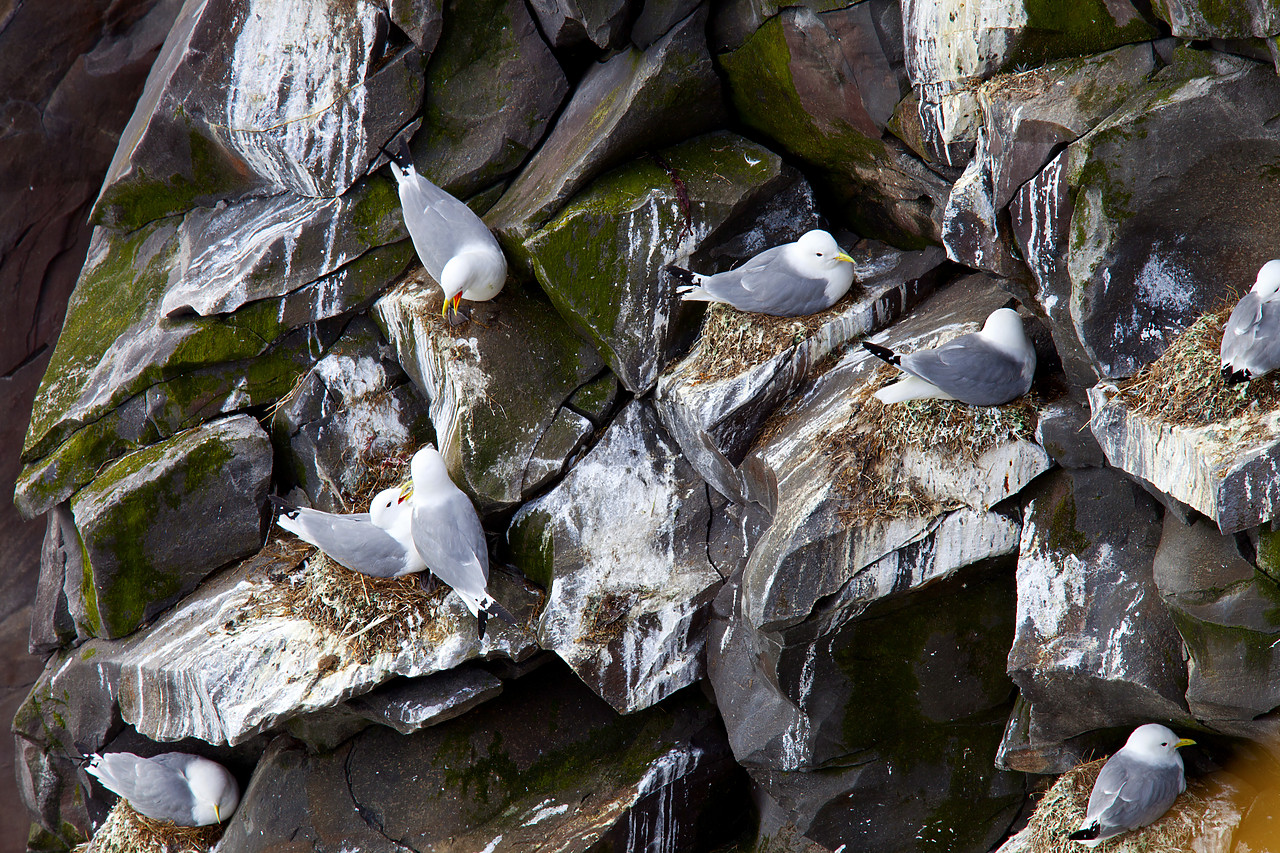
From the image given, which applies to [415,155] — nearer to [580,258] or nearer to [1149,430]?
[580,258]

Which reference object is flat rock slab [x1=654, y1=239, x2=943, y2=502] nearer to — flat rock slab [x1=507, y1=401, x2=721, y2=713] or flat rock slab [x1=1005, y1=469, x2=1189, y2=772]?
flat rock slab [x1=507, y1=401, x2=721, y2=713]

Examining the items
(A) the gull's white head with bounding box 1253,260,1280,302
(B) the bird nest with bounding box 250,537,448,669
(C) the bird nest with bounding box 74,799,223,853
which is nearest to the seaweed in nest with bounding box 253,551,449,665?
(B) the bird nest with bounding box 250,537,448,669

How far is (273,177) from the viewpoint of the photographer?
21.7ft

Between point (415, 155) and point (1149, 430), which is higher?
point (415, 155)

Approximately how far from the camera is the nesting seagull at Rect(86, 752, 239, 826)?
21.2 ft

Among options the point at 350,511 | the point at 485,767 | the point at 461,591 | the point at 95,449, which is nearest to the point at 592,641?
the point at 461,591

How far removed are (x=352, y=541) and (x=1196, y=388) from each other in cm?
442

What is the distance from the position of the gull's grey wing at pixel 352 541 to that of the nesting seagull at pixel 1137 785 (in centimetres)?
386

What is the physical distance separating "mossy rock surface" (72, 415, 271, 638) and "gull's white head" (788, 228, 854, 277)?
12.5 ft

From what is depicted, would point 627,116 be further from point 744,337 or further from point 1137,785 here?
point 1137,785

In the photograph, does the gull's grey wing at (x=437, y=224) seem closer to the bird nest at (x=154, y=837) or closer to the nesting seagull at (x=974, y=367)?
the nesting seagull at (x=974, y=367)

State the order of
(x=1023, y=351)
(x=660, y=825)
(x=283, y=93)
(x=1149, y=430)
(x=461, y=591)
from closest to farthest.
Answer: (x=1149, y=430)
(x=1023, y=351)
(x=461, y=591)
(x=660, y=825)
(x=283, y=93)

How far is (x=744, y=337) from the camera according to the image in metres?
5.51

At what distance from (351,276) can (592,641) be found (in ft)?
9.71
